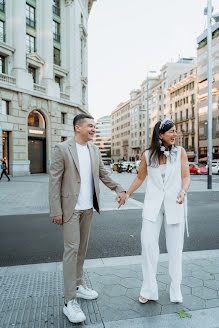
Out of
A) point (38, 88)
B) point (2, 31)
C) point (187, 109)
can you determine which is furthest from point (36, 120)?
point (187, 109)

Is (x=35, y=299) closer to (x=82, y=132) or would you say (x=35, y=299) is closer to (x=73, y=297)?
(x=73, y=297)

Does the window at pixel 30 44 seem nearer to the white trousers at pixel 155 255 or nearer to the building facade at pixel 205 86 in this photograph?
the white trousers at pixel 155 255

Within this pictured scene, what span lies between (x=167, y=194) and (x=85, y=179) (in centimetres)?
85

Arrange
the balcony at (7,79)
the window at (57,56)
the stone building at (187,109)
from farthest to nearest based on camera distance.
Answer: the stone building at (187,109) < the window at (57,56) < the balcony at (7,79)

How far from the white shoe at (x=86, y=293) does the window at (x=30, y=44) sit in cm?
2941

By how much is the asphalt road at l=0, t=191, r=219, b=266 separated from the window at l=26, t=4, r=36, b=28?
26806 millimetres

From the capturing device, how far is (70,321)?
264cm

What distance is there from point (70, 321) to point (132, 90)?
110 metres

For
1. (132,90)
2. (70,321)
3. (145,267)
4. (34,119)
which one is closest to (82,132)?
(145,267)

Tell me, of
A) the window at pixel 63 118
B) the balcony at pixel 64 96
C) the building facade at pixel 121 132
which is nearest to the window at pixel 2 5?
the balcony at pixel 64 96

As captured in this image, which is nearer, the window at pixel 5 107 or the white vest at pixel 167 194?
the white vest at pixel 167 194

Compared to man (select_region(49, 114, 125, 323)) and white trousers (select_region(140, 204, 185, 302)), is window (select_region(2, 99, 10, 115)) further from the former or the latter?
white trousers (select_region(140, 204, 185, 302))

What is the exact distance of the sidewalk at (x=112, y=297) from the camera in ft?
8.65

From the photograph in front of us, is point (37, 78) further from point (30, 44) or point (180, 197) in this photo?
point (180, 197)
